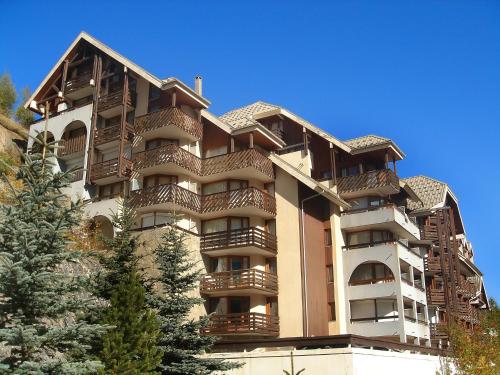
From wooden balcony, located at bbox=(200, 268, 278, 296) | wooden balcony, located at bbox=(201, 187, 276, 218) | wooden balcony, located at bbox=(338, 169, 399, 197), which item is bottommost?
wooden balcony, located at bbox=(200, 268, 278, 296)

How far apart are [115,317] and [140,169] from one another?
18.8 metres

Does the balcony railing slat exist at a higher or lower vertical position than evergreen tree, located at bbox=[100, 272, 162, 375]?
higher

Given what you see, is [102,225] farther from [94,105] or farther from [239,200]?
[239,200]

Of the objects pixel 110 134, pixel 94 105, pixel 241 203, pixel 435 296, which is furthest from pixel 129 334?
pixel 435 296

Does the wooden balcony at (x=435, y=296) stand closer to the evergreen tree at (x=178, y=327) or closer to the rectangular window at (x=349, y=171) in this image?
the rectangular window at (x=349, y=171)

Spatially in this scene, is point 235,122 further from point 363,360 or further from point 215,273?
point 363,360

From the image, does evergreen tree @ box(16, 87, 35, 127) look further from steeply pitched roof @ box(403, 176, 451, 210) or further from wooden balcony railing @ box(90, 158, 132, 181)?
steeply pitched roof @ box(403, 176, 451, 210)

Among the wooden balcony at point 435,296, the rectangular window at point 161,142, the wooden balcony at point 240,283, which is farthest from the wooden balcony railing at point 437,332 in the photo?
the rectangular window at point 161,142

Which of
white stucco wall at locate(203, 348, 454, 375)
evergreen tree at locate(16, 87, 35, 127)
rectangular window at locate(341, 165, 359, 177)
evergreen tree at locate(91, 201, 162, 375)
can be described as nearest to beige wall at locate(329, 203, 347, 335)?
rectangular window at locate(341, 165, 359, 177)

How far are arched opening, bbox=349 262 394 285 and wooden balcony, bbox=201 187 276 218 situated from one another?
6.75m

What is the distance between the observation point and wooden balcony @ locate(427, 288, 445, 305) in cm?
4806

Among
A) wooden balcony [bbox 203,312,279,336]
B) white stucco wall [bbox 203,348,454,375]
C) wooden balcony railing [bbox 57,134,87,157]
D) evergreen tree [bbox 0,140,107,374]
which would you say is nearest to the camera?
evergreen tree [bbox 0,140,107,374]

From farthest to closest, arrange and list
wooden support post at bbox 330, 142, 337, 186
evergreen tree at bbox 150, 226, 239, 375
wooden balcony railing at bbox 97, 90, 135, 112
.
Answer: wooden balcony railing at bbox 97, 90, 135, 112 → wooden support post at bbox 330, 142, 337, 186 → evergreen tree at bbox 150, 226, 239, 375

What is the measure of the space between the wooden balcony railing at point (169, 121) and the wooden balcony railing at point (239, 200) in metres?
4.13
